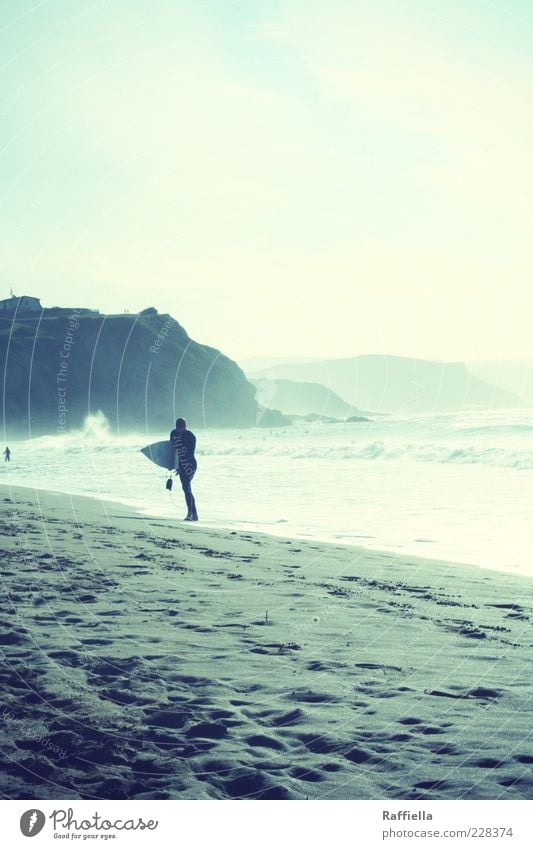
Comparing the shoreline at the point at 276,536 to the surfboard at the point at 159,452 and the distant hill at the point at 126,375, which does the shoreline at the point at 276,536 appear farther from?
the distant hill at the point at 126,375

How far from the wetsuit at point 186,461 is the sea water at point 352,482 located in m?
0.50

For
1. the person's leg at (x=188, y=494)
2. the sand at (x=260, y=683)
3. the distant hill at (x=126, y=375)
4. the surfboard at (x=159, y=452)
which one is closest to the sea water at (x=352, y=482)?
the person's leg at (x=188, y=494)

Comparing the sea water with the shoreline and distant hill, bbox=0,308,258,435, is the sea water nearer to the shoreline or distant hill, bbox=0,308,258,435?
the shoreline

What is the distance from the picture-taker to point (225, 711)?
189 inches

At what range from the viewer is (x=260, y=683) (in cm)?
531

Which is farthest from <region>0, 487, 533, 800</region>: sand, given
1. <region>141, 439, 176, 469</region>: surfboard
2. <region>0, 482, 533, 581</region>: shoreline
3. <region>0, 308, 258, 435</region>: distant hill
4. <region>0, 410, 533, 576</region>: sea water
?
<region>0, 308, 258, 435</region>: distant hill

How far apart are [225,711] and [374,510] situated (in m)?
12.4

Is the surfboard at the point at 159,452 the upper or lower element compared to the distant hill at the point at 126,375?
lower

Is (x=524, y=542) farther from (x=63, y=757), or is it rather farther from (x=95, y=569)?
(x=63, y=757)

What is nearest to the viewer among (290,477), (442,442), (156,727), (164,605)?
(156,727)

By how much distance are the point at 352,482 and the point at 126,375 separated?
59.3ft

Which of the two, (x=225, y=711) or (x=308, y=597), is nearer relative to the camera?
(x=225, y=711)

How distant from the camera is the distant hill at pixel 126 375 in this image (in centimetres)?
3366

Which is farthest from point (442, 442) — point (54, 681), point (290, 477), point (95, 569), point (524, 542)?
point (54, 681)
